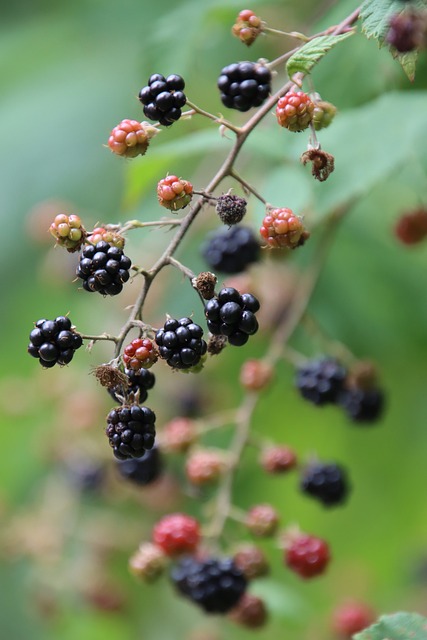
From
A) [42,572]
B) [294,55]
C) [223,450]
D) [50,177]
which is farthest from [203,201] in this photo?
[50,177]

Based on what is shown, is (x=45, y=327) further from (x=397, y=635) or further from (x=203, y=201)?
(x=397, y=635)

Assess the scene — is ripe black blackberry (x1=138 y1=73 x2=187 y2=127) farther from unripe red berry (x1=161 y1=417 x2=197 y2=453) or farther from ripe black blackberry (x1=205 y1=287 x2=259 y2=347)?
unripe red berry (x1=161 y1=417 x2=197 y2=453)

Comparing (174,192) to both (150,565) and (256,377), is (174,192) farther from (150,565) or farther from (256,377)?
(150,565)

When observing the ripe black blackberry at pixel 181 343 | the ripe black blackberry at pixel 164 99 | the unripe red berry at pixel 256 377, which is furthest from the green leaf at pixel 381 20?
the unripe red berry at pixel 256 377

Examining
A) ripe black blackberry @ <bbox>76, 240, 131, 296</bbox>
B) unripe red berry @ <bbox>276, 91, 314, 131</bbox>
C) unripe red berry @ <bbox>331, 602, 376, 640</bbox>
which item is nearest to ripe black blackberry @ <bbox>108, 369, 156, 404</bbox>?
ripe black blackberry @ <bbox>76, 240, 131, 296</bbox>

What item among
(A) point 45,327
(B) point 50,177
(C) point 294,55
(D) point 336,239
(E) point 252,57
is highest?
(B) point 50,177

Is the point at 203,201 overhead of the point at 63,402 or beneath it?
beneath

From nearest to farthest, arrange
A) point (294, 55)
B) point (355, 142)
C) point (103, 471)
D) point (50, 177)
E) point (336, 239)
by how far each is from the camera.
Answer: point (294, 55), point (355, 142), point (336, 239), point (103, 471), point (50, 177)

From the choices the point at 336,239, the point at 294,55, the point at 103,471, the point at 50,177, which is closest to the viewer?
the point at 294,55
